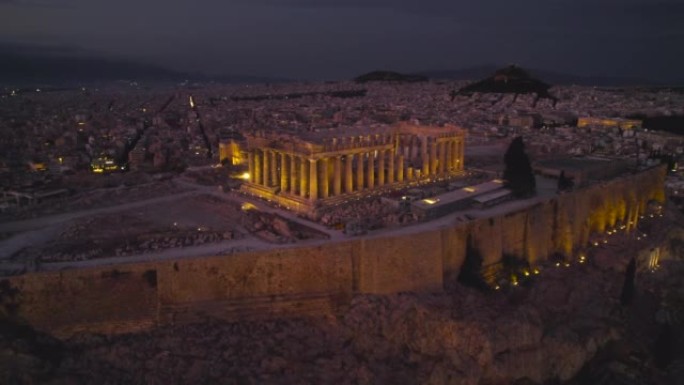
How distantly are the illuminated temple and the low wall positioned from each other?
169 inches

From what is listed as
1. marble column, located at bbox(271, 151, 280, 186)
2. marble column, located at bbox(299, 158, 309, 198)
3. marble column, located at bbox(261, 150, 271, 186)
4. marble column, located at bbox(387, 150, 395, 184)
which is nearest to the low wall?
marble column, located at bbox(299, 158, 309, 198)

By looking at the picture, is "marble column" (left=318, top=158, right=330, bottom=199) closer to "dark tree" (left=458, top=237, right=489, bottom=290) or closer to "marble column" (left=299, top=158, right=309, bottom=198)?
"marble column" (left=299, top=158, right=309, bottom=198)

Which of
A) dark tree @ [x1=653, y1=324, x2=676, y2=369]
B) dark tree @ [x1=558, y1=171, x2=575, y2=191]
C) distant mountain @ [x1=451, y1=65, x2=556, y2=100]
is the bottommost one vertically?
dark tree @ [x1=653, y1=324, x2=676, y2=369]

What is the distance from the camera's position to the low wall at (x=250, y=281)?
18.3 m

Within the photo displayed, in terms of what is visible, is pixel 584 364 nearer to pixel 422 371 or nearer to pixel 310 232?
pixel 422 371

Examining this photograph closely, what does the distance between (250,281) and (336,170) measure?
7.73 m

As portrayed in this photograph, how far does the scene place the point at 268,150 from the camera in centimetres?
2709

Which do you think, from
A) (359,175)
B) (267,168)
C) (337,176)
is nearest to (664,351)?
(359,175)

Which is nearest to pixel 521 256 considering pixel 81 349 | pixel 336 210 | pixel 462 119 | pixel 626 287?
pixel 626 287

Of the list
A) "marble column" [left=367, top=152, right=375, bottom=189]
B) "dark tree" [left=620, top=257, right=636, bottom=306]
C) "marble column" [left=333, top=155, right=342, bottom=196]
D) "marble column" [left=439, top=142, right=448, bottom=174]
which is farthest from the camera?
"marble column" [left=439, top=142, right=448, bottom=174]

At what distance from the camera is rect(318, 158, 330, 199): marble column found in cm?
2505

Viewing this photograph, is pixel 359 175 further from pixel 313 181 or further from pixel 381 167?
pixel 313 181

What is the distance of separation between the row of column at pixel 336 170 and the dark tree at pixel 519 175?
388 centimetres

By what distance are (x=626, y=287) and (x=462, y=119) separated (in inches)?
1606
